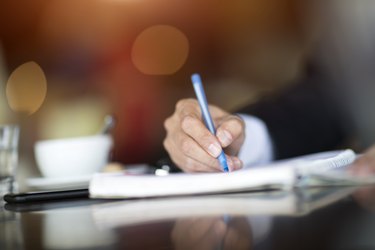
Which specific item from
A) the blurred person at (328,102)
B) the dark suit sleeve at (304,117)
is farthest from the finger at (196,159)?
the dark suit sleeve at (304,117)

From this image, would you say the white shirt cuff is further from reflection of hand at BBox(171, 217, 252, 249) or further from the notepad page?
reflection of hand at BBox(171, 217, 252, 249)

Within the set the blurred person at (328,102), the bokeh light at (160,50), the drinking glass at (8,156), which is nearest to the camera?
the drinking glass at (8,156)

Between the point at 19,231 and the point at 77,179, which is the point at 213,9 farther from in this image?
the point at 19,231

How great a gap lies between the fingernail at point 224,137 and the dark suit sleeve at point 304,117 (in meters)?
0.51

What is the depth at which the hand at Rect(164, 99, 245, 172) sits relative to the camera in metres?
0.61

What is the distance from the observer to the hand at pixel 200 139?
2.01 ft

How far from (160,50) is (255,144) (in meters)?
2.57

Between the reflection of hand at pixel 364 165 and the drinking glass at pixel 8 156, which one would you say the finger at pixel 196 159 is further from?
the drinking glass at pixel 8 156

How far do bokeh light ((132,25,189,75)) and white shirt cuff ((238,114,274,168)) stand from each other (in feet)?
7.74

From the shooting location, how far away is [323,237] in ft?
0.97

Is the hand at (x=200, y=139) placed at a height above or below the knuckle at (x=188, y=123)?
below

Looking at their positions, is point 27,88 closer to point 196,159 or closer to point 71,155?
point 71,155

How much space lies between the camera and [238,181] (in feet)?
1.76

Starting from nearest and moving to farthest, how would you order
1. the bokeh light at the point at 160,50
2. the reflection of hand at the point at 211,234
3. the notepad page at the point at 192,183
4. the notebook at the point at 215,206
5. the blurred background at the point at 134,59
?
1. the reflection of hand at the point at 211,234
2. the notebook at the point at 215,206
3. the notepad page at the point at 192,183
4. the blurred background at the point at 134,59
5. the bokeh light at the point at 160,50
